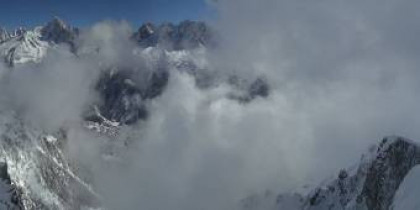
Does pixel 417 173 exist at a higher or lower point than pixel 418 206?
higher

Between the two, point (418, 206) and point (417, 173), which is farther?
point (417, 173)

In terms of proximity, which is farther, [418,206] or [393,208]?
[393,208]

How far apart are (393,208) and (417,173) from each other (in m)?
11.8

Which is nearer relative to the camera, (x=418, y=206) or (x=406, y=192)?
(x=418, y=206)

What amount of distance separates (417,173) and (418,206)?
26.1 metres

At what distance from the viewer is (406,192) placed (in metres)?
A: 192

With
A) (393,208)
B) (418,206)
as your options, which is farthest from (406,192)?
(418,206)

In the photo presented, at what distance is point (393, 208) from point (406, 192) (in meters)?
5.26

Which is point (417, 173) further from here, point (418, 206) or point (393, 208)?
point (418, 206)

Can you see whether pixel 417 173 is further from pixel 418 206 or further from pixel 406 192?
pixel 418 206

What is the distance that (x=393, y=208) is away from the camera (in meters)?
193

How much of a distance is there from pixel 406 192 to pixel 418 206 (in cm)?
1966

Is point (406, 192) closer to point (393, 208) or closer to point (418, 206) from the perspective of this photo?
point (393, 208)

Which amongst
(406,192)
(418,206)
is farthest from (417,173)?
(418,206)
